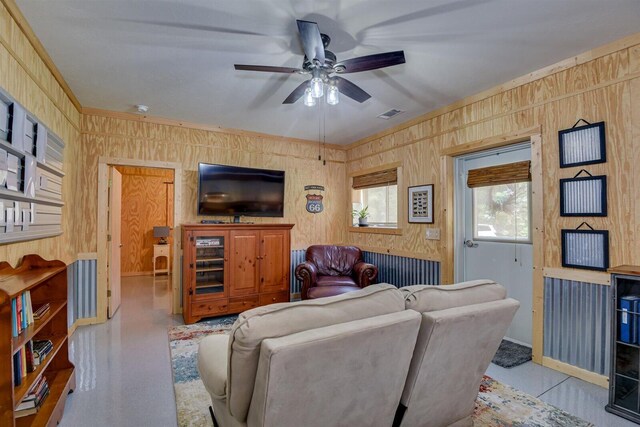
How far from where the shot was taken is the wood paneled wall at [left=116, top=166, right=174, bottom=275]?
715cm

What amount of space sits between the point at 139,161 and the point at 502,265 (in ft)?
15.1

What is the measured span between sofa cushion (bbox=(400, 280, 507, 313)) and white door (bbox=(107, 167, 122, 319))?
4.03 metres

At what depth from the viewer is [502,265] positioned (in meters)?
3.46

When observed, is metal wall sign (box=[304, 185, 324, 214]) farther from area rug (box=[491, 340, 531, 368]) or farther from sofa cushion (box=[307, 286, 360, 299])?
area rug (box=[491, 340, 531, 368])

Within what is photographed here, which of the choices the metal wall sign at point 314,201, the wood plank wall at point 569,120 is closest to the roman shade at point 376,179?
the metal wall sign at point 314,201

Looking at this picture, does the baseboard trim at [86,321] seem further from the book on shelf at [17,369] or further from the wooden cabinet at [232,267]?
the book on shelf at [17,369]

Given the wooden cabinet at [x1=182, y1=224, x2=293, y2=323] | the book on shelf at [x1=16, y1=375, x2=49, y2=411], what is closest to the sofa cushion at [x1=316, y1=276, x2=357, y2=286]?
the wooden cabinet at [x1=182, y1=224, x2=293, y2=323]

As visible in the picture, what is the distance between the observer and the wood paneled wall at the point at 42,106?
6.84 ft

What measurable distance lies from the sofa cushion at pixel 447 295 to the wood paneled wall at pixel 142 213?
668 centimetres

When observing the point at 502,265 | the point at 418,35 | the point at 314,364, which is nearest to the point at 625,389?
the point at 502,265

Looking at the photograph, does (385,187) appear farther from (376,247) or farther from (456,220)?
(456,220)

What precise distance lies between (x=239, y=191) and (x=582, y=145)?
3879 millimetres

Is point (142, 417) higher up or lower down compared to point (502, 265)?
lower down

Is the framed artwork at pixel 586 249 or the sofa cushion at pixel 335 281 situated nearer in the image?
the framed artwork at pixel 586 249
